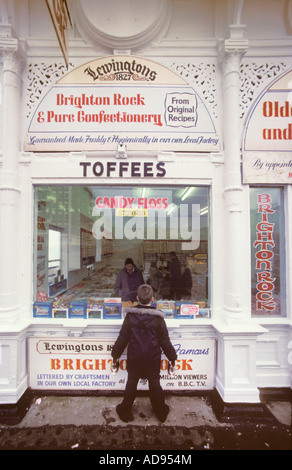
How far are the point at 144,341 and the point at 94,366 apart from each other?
1205 mm

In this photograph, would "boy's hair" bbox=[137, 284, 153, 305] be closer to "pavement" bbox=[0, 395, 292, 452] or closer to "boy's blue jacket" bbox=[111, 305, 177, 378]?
"boy's blue jacket" bbox=[111, 305, 177, 378]

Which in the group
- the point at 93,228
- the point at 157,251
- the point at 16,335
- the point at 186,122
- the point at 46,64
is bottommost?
the point at 16,335

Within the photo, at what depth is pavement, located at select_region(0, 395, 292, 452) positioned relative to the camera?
9.02 feet

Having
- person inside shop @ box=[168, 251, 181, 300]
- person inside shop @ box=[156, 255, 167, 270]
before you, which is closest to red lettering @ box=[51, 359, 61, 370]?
person inside shop @ box=[168, 251, 181, 300]

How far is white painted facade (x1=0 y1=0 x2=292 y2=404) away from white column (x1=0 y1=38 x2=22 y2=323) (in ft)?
0.05

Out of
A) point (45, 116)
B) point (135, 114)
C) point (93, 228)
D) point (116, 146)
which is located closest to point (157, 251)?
point (93, 228)

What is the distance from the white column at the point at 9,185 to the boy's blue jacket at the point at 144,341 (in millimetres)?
1789

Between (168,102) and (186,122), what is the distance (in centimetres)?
45

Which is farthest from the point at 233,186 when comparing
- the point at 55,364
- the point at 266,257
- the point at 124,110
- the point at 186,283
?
the point at 55,364

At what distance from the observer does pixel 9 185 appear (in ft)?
11.6

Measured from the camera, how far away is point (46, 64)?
3.80 metres

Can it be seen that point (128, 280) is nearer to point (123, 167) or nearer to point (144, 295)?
point (144, 295)

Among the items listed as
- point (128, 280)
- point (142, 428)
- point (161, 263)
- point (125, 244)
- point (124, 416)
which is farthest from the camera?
point (161, 263)

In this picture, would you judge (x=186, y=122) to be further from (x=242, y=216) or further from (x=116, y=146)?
(x=242, y=216)
